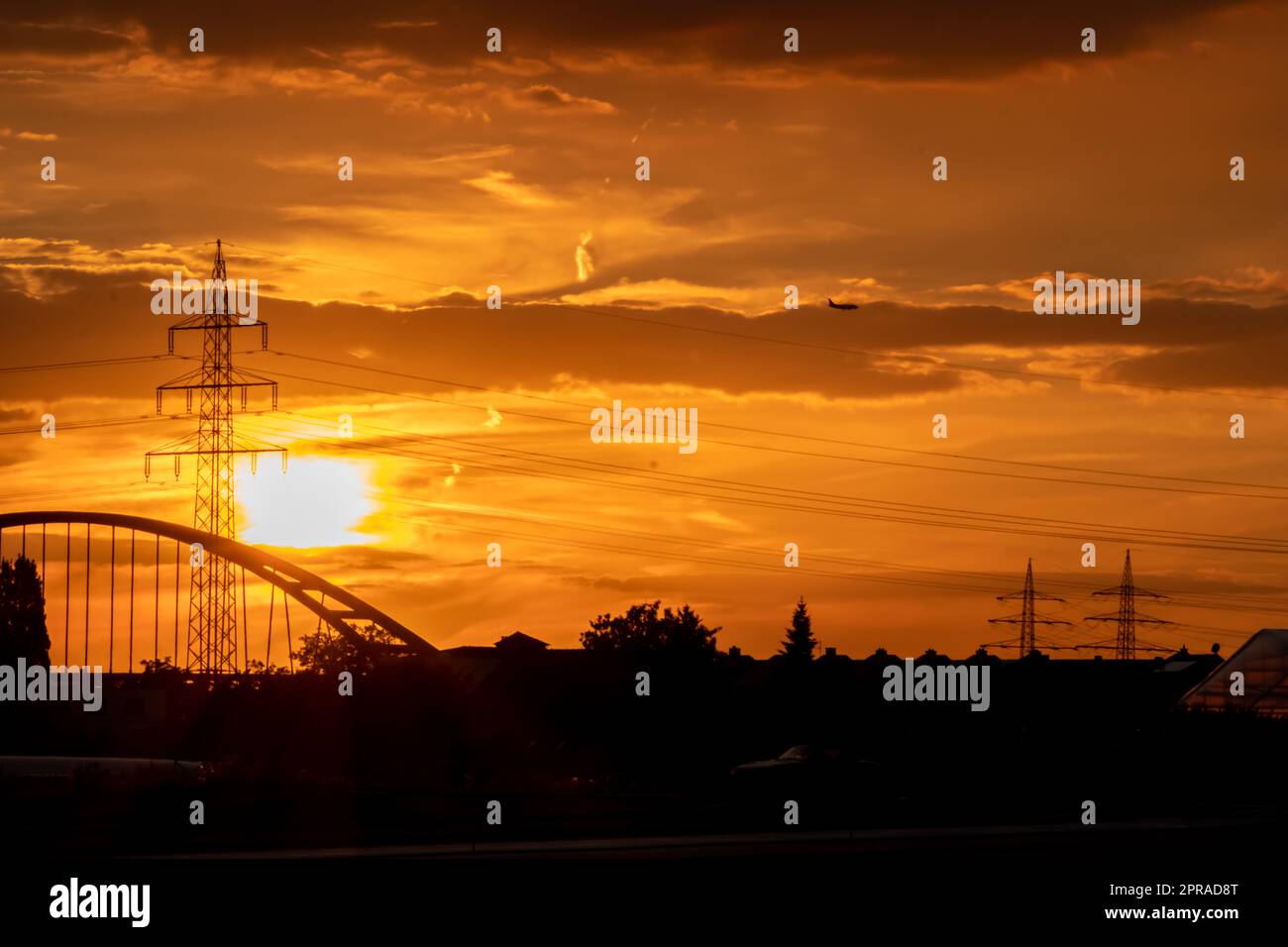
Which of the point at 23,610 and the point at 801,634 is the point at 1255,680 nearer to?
the point at 801,634

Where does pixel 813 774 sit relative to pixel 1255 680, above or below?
below

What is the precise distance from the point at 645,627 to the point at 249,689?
7851 centimetres

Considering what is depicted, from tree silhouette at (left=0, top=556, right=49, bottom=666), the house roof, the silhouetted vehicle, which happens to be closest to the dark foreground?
the silhouetted vehicle

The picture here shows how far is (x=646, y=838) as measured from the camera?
107ft

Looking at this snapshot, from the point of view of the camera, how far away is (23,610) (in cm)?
11319

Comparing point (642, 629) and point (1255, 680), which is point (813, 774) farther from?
point (642, 629)

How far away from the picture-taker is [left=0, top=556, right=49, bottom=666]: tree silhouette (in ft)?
366

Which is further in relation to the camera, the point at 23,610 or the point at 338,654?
the point at 23,610

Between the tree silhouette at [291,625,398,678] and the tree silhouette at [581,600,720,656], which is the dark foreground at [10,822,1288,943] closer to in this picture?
the tree silhouette at [291,625,398,678]
